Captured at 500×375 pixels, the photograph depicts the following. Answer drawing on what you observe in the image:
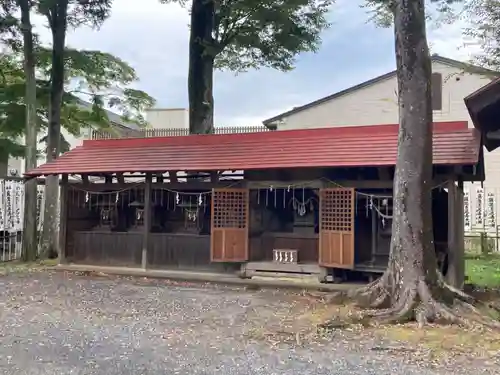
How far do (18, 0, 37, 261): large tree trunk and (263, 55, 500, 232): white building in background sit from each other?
10.2m

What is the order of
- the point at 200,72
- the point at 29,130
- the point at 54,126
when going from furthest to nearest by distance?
the point at 200,72 < the point at 54,126 < the point at 29,130

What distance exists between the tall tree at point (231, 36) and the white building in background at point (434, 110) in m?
3.68

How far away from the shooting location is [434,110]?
1973cm

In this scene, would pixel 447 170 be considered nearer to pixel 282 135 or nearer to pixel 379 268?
pixel 379 268

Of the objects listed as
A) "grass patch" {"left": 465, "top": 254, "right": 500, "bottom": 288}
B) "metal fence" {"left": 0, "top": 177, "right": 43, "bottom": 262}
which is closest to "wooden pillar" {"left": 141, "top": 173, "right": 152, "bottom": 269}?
"metal fence" {"left": 0, "top": 177, "right": 43, "bottom": 262}

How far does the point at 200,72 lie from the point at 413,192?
10.1 meters

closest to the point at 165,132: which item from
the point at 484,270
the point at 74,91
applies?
the point at 74,91

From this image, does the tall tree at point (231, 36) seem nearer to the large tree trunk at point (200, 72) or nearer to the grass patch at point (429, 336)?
the large tree trunk at point (200, 72)

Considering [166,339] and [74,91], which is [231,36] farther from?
[166,339]

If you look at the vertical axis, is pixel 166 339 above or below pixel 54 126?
below

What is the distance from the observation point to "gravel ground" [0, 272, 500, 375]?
17.0 ft

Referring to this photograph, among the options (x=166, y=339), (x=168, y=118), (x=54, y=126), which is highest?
(x=168, y=118)

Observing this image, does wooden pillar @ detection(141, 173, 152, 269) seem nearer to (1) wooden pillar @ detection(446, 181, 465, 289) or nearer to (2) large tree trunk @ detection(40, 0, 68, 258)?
(2) large tree trunk @ detection(40, 0, 68, 258)

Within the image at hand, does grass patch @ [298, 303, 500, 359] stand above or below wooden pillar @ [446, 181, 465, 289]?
below
